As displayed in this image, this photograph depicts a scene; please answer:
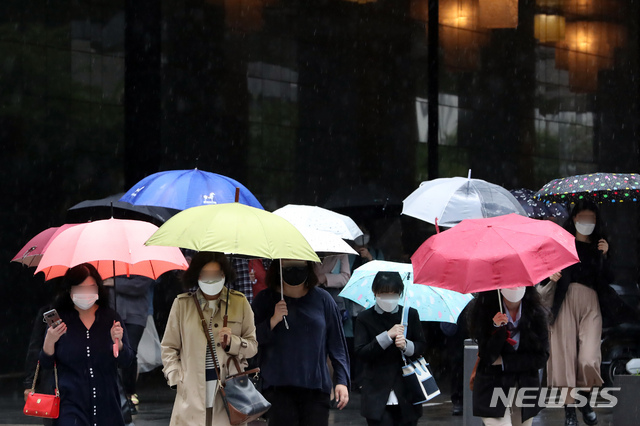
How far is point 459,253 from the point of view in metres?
7.62

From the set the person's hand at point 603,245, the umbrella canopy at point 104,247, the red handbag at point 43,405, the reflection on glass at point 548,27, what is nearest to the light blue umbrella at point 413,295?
the umbrella canopy at point 104,247

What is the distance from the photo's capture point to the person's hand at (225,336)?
757cm

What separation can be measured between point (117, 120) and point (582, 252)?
7.03 metres

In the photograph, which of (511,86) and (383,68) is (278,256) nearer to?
(383,68)

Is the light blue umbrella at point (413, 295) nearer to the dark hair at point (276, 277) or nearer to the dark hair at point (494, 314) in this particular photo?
the dark hair at point (276, 277)

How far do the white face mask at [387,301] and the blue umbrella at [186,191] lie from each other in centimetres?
135

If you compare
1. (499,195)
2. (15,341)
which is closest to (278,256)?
(499,195)

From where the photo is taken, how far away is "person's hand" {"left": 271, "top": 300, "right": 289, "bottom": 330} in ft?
26.3

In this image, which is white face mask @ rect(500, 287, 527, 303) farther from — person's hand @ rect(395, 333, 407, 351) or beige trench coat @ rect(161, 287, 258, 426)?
beige trench coat @ rect(161, 287, 258, 426)

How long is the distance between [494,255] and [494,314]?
706 mm

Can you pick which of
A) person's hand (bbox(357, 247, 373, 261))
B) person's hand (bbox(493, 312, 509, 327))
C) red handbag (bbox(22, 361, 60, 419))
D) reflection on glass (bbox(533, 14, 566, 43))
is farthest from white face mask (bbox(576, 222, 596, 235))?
reflection on glass (bbox(533, 14, 566, 43))

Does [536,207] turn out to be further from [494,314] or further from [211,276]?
[211,276]

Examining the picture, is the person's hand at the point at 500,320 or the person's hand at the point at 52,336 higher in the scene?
Answer: the person's hand at the point at 500,320

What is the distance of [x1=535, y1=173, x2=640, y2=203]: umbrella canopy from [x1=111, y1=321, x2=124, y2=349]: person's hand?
16.3 feet
